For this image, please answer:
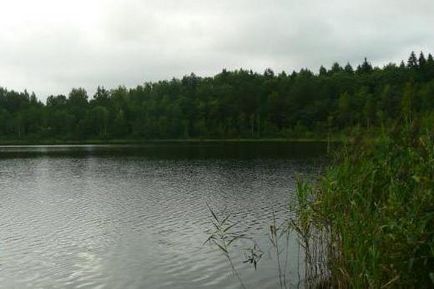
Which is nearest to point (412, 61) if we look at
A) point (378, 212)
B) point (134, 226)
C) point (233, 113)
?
point (233, 113)

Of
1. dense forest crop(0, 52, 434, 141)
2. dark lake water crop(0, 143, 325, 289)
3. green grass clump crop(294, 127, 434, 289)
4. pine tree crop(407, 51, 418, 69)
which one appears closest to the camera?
green grass clump crop(294, 127, 434, 289)

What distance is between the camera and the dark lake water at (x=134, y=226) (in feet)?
64.4

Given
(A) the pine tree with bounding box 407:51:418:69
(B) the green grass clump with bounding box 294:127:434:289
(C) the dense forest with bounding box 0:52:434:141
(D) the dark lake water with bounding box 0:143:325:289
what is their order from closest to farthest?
(B) the green grass clump with bounding box 294:127:434:289, (D) the dark lake water with bounding box 0:143:325:289, (C) the dense forest with bounding box 0:52:434:141, (A) the pine tree with bounding box 407:51:418:69

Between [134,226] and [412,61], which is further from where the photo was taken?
[412,61]

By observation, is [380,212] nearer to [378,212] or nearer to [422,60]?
[378,212]

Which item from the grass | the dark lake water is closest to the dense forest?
the dark lake water

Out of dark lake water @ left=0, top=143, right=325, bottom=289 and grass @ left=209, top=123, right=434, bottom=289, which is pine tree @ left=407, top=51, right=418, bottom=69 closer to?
dark lake water @ left=0, top=143, right=325, bottom=289

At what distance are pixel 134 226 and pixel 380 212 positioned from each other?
2070cm

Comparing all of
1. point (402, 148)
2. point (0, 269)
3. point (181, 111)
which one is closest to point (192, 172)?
point (0, 269)

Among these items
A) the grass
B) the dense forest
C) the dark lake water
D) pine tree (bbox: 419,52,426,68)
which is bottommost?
the dark lake water

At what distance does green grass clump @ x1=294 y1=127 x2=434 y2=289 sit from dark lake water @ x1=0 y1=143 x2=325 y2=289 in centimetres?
221

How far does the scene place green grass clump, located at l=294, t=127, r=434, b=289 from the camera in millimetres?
10305

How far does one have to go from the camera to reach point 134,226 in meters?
29.8

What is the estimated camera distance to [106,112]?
604 ft
